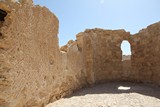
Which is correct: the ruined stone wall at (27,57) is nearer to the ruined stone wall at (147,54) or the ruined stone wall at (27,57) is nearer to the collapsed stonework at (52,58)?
the collapsed stonework at (52,58)

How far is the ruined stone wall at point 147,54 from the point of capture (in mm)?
7340

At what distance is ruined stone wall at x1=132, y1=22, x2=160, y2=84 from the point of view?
734cm

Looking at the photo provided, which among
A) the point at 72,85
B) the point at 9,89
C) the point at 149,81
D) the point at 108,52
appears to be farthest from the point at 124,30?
the point at 9,89

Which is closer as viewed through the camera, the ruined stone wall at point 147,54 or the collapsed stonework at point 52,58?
the collapsed stonework at point 52,58

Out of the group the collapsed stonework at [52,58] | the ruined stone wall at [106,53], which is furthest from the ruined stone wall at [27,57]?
the ruined stone wall at [106,53]

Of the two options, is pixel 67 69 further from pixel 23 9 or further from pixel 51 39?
pixel 23 9

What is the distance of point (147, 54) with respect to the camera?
800 cm

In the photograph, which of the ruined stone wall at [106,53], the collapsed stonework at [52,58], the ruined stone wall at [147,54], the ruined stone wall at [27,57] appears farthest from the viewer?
the ruined stone wall at [106,53]

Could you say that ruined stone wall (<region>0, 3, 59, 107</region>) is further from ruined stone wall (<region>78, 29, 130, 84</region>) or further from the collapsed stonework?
ruined stone wall (<region>78, 29, 130, 84</region>)

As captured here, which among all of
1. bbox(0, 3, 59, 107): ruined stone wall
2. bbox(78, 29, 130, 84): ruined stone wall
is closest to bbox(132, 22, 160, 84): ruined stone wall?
bbox(78, 29, 130, 84): ruined stone wall

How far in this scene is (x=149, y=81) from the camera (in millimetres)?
7645

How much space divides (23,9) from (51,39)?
4.56 ft

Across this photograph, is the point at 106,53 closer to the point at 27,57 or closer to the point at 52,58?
the point at 52,58

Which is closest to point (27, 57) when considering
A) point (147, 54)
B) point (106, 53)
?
point (106, 53)
